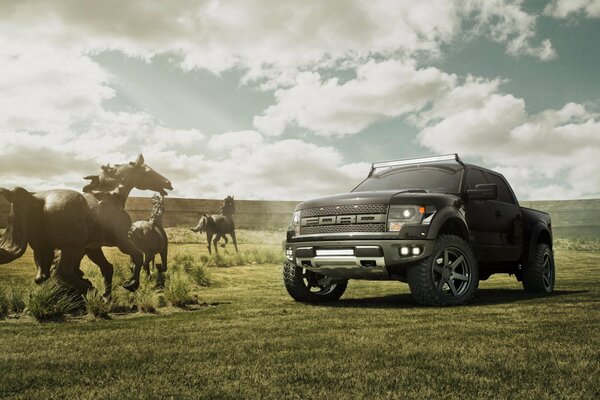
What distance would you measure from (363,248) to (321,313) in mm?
1031

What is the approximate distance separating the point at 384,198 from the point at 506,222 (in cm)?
285

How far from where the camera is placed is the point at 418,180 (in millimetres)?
9227

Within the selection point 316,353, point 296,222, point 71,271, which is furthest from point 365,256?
point 71,271

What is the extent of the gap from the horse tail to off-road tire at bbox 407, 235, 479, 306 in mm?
5499

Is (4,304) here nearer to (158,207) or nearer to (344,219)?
(344,219)

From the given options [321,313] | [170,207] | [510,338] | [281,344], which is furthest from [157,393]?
[170,207]

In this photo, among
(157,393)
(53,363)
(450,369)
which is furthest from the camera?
(53,363)

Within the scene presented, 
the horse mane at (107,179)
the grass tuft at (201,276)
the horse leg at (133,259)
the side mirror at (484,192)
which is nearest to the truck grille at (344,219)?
the side mirror at (484,192)

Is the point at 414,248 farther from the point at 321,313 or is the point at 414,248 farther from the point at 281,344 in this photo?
the point at 281,344

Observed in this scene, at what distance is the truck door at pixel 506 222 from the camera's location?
9.46 meters

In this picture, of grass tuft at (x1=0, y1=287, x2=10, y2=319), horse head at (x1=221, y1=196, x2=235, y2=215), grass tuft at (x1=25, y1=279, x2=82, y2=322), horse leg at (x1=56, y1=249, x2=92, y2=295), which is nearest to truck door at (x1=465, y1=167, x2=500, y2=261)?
horse leg at (x1=56, y1=249, x2=92, y2=295)

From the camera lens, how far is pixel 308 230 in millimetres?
8578

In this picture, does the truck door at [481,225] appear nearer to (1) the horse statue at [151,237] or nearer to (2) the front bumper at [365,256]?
(2) the front bumper at [365,256]

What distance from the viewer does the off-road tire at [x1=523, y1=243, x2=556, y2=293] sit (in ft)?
34.1
